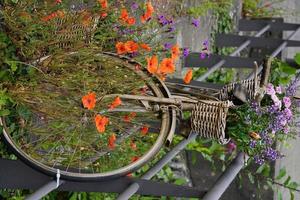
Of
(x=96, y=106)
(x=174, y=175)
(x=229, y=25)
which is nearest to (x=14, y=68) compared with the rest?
(x=96, y=106)

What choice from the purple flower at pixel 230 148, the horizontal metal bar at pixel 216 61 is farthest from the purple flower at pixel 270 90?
the purple flower at pixel 230 148

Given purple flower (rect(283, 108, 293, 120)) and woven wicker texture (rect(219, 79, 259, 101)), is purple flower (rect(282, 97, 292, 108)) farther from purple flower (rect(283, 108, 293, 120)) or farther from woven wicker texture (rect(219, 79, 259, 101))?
A: woven wicker texture (rect(219, 79, 259, 101))

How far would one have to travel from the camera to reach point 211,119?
2.41 metres

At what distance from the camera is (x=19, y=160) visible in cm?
246

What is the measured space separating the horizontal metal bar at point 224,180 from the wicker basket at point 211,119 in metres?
0.13

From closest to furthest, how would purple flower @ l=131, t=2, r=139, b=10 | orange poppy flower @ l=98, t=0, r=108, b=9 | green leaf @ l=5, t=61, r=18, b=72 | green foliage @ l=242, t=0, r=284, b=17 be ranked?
green leaf @ l=5, t=61, r=18, b=72 → orange poppy flower @ l=98, t=0, r=108, b=9 → purple flower @ l=131, t=2, r=139, b=10 → green foliage @ l=242, t=0, r=284, b=17

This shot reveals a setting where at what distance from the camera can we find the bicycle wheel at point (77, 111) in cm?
258

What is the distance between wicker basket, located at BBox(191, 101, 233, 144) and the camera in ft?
7.82

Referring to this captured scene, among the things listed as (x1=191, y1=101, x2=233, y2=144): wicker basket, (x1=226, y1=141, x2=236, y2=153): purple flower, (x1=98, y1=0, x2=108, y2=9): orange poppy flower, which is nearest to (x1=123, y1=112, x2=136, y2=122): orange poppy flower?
(x1=191, y1=101, x2=233, y2=144): wicker basket

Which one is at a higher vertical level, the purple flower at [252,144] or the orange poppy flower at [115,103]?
the orange poppy flower at [115,103]

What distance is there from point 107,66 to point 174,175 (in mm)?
2106

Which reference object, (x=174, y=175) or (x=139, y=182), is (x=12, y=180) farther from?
(x=174, y=175)

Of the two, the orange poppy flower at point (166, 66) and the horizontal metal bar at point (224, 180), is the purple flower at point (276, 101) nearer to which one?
the horizontal metal bar at point (224, 180)

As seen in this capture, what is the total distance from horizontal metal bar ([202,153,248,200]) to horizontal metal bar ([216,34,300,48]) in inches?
114
